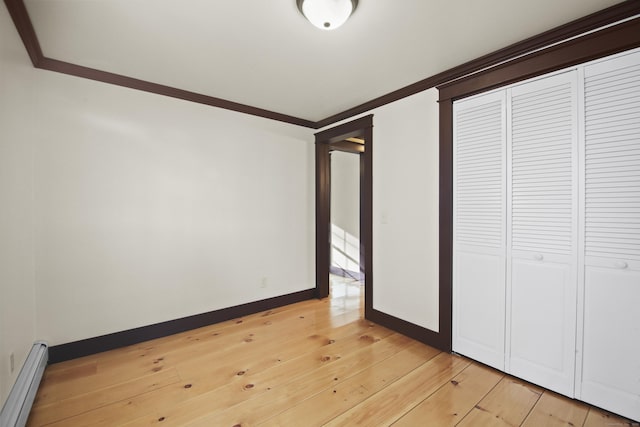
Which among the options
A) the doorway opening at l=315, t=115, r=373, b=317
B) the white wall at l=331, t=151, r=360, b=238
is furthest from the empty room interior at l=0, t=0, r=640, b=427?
the white wall at l=331, t=151, r=360, b=238

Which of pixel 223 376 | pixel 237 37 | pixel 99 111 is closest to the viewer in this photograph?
pixel 237 37

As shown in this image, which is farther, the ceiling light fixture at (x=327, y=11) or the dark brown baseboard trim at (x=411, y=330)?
the dark brown baseboard trim at (x=411, y=330)

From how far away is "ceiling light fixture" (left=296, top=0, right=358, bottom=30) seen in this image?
4.83 feet

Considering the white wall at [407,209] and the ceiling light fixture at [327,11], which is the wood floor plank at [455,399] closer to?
the white wall at [407,209]

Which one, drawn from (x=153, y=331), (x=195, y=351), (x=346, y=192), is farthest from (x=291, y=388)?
(x=346, y=192)

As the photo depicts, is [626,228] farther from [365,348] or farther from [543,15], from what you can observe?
[365,348]

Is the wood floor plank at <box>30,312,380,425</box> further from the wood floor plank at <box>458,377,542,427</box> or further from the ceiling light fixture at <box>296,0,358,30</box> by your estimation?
the ceiling light fixture at <box>296,0,358,30</box>

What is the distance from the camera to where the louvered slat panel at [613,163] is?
1.54m

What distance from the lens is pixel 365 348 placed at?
2.42 metres

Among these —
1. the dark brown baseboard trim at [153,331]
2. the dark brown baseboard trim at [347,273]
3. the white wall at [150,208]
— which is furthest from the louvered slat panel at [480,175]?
the dark brown baseboard trim at [347,273]

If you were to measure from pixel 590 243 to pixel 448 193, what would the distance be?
3.07 feet

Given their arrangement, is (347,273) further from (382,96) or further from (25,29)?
(25,29)

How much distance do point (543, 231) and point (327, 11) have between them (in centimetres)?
198

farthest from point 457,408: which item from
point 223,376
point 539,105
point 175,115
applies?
point 175,115
